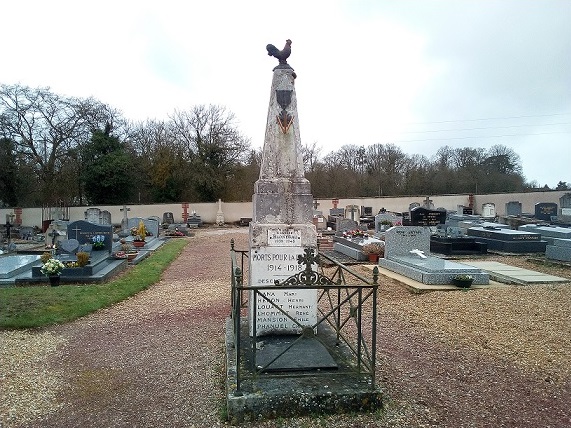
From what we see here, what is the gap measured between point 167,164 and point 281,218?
33618mm

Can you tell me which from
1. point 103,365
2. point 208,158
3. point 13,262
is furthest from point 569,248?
point 208,158

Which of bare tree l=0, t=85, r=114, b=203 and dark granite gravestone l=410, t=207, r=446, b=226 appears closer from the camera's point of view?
dark granite gravestone l=410, t=207, r=446, b=226

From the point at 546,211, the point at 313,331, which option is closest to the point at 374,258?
the point at 313,331

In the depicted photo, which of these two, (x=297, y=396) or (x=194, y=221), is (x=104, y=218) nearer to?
(x=194, y=221)

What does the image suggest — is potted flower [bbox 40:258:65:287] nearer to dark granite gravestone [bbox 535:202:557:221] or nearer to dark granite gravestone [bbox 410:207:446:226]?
dark granite gravestone [bbox 410:207:446:226]

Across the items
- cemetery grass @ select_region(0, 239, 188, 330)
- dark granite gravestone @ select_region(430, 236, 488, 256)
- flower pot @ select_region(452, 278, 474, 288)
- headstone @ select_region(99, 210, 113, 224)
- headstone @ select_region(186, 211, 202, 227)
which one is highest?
headstone @ select_region(99, 210, 113, 224)

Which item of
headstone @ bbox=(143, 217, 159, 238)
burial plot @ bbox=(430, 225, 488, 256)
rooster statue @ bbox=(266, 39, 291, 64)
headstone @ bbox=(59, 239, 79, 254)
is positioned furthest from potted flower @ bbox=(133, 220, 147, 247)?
rooster statue @ bbox=(266, 39, 291, 64)

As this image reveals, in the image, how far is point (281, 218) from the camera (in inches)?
216

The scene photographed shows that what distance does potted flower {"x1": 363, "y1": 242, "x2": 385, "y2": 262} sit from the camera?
44.9 feet

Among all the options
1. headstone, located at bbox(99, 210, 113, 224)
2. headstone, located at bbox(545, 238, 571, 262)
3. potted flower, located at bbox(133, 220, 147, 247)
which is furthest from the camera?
headstone, located at bbox(99, 210, 113, 224)

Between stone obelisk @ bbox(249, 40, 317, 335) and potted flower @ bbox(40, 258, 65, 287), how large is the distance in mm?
6708

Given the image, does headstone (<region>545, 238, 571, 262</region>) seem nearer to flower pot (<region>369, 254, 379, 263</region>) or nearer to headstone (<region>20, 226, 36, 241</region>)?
flower pot (<region>369, 254, 379, 263</region>)

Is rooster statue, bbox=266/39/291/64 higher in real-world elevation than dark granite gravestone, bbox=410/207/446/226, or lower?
higher

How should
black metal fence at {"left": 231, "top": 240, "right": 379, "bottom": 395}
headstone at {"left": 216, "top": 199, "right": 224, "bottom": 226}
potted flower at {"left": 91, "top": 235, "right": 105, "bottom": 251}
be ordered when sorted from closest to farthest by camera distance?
black metal fence at {"left": 231, "top": 240, "right": 379, "bottom": 395}, potted flower at {"left": 91, "top": 235, "right": 105, "bottom": 251}, headstone at {"left": 216, "top": 199, "right": 224, "bottom": 226}
